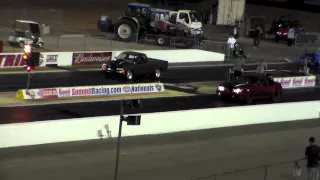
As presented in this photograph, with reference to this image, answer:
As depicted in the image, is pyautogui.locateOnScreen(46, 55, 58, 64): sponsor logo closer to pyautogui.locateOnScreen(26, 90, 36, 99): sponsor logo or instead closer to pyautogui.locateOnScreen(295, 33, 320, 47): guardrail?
pyautogui.locateOnScreen(26, 90, 36, 99): sponsor logo

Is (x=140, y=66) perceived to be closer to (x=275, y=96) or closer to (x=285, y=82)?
(x=275, y=96)

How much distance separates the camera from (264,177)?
15711mm

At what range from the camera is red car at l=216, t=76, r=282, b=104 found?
31.4m

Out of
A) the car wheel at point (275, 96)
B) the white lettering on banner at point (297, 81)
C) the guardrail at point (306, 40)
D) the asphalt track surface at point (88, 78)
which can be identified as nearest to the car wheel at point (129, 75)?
the asphalt track surface at point (88, 78)

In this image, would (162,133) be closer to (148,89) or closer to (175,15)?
(148,89)

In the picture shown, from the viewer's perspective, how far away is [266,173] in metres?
15.8

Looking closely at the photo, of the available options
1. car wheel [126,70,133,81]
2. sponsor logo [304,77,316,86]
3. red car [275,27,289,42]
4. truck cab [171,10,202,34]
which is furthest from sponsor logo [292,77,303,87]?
red car [275,27,289,42]

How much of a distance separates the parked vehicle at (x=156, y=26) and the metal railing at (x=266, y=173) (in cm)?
2807

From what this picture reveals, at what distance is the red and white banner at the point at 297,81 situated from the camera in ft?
124

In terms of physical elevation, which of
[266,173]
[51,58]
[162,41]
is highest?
[162,41]

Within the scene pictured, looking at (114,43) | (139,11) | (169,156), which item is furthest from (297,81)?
(169,156)

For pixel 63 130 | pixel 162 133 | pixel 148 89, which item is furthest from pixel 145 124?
pixel 148 89

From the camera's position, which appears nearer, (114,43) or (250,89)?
(250,89)

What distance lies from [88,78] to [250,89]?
8.86 metres
